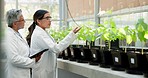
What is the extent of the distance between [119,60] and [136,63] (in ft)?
0.76

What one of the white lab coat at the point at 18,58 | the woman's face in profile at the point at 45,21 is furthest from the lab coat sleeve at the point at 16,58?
the woman's face in profile at the point at 45,21

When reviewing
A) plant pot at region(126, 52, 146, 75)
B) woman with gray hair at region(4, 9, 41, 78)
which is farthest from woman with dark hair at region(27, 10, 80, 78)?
plant pot at region(126, 52, 146, 75)

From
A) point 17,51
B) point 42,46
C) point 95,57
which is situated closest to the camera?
point 17,51

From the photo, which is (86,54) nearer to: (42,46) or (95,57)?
(95,57)

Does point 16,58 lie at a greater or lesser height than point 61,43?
lesser

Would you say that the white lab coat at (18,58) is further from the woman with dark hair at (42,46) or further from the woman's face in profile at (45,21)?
the woman's face in profile at (45,21)

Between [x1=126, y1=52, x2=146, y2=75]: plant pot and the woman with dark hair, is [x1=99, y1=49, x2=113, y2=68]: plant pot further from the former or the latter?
the woman with dark hair

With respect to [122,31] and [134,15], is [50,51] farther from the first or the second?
[134,15]

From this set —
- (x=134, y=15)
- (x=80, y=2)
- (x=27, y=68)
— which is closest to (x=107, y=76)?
(x=27, y=68)

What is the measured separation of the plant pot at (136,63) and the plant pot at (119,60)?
7 cm

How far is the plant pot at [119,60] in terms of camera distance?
6.50 feet

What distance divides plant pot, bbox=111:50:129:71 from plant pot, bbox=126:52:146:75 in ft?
0.23

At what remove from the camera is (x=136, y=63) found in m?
1.82

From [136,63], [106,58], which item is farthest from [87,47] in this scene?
[136,63]
